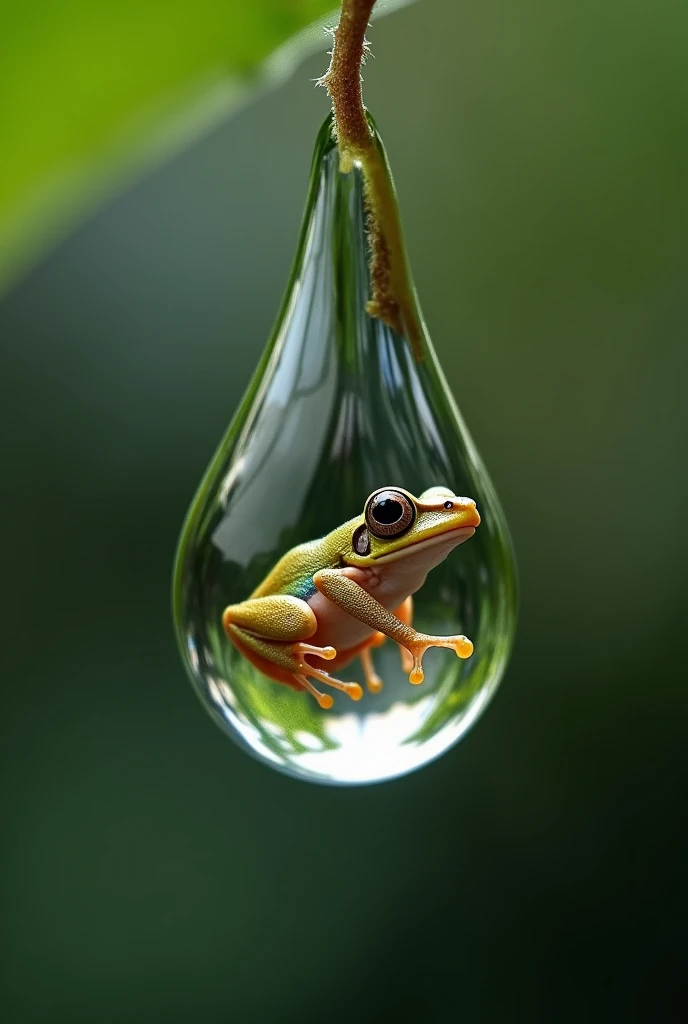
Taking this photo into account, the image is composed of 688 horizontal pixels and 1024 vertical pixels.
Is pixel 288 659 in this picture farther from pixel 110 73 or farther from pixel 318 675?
pixel 110 73

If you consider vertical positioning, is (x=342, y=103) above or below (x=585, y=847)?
above

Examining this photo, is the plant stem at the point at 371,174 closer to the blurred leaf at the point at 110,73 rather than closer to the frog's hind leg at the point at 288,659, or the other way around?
the blurred leaf at the point at 110,73

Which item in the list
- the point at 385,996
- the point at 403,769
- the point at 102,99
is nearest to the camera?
the point at 102,99

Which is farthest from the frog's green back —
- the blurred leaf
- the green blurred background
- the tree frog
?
the green blurred background

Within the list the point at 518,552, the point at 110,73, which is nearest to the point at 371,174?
the point at 110,73

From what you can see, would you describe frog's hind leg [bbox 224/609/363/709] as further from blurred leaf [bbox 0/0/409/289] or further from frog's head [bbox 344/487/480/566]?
blurred leaf [bbox 0/0/409/289]

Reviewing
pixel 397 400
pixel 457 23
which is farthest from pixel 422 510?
pixel 457 23

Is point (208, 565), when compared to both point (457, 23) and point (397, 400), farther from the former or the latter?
point (457, 23)
